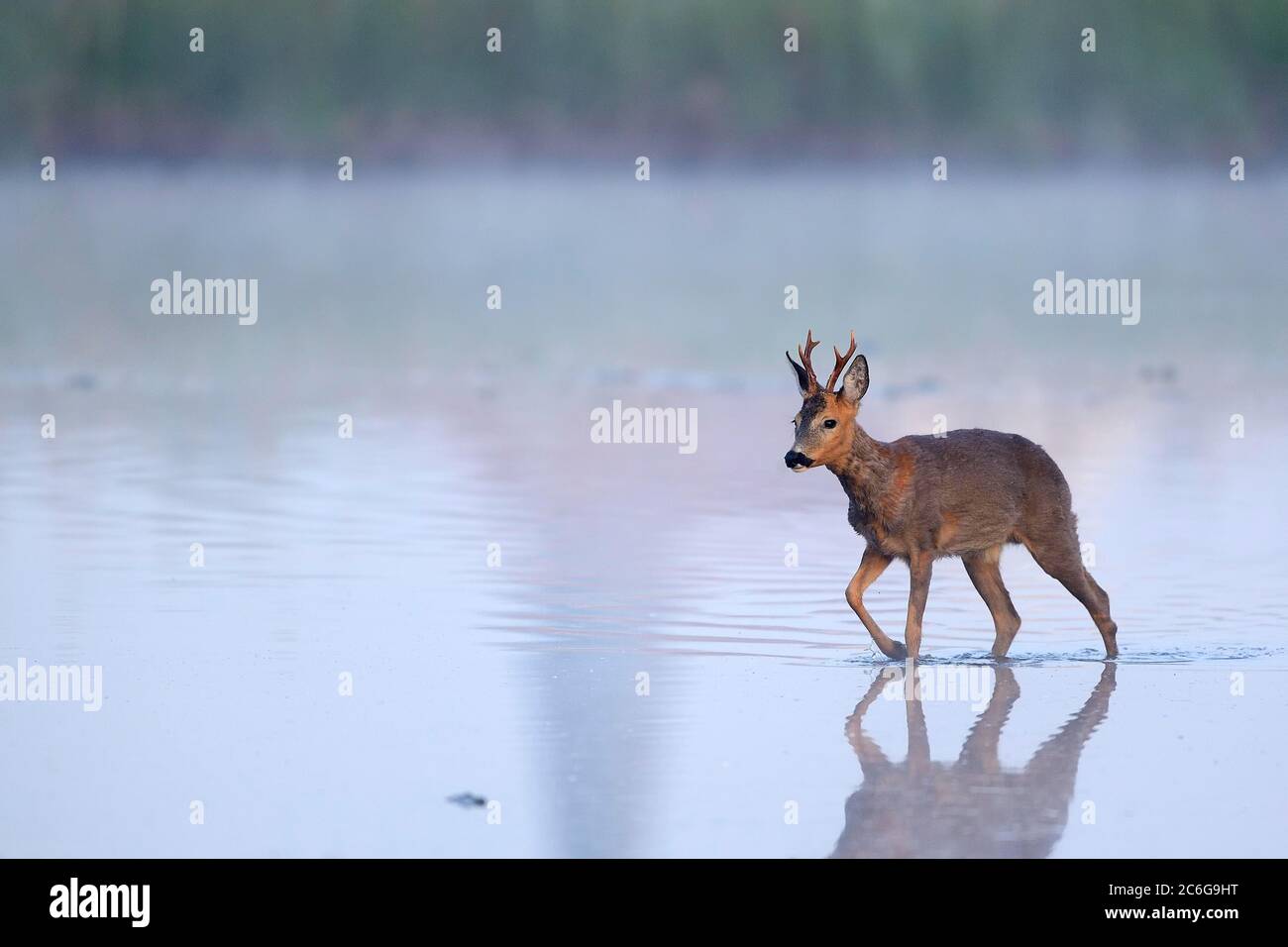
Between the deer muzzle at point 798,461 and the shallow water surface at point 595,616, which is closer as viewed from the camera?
the shallow water surface at point 595,616

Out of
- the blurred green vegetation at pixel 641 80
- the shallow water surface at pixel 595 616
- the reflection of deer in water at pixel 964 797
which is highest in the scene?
the blurred green vegetation at pixel 641 80

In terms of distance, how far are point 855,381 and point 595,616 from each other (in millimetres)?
1763

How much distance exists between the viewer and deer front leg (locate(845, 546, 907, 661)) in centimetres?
1006

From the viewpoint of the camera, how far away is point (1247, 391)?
70.4 ft

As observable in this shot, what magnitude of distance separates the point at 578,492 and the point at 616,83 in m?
27.9

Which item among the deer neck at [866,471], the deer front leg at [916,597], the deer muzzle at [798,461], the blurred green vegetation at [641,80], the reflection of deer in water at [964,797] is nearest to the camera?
the reflection of deer in water at [964,797]

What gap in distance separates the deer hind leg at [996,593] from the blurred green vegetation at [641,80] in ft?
102

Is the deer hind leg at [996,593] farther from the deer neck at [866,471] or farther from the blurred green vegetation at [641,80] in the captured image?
the blurred green vegetation at [641,80]

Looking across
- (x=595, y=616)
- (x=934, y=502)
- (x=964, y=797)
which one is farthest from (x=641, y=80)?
(x=964, y=797)

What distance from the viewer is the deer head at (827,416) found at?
33.1 ft

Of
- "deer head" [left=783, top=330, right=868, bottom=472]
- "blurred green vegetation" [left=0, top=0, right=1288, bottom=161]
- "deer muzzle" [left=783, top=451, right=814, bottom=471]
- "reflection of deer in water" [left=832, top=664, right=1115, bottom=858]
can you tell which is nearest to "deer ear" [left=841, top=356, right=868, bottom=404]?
"deer head" [left=783, top=330, right=868, bottom=472]

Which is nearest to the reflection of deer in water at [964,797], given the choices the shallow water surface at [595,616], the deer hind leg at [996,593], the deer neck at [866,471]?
the shallow water surface at [595,616]

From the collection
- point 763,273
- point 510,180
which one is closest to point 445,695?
point 763,273

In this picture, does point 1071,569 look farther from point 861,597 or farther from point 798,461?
point 798,461
